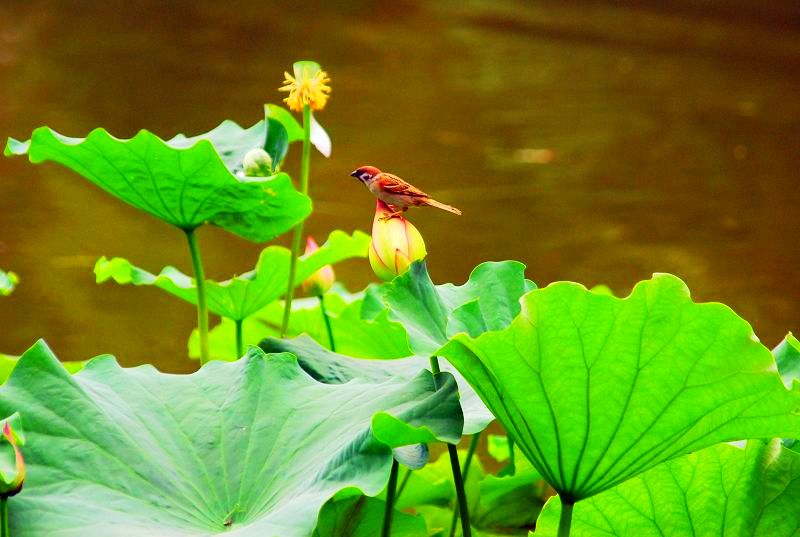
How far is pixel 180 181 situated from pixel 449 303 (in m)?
0.24

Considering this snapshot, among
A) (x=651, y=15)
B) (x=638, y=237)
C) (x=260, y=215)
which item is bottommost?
(x=260, y=215)

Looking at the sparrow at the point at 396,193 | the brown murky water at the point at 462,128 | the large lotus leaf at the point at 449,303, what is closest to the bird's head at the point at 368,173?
the sparrow at the point at 396,193

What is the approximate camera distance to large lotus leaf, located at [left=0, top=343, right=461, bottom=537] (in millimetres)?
576

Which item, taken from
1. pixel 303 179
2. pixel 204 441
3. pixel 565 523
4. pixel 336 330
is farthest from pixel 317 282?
pixel 565 523

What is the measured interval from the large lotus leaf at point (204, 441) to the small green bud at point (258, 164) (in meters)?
0.19

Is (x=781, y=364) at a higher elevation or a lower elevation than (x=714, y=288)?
lower

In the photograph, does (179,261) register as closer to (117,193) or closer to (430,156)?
(430,156)

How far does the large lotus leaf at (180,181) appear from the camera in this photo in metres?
0.81

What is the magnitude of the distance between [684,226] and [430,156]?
864mm

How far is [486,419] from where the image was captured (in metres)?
0.64

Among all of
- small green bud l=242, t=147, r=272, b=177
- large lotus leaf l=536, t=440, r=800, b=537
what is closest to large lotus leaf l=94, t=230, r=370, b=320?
small green bud l=242, t=147, r=272, b=177

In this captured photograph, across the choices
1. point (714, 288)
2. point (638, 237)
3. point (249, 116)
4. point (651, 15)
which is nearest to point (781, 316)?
point (714, 288)

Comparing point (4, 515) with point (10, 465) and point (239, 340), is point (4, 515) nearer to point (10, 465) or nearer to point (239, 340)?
point (10, 465)

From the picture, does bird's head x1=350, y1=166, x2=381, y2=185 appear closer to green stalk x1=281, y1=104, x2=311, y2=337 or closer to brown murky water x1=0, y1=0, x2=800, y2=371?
green stalk x1=281, y1=104, x2=311, y2=337
